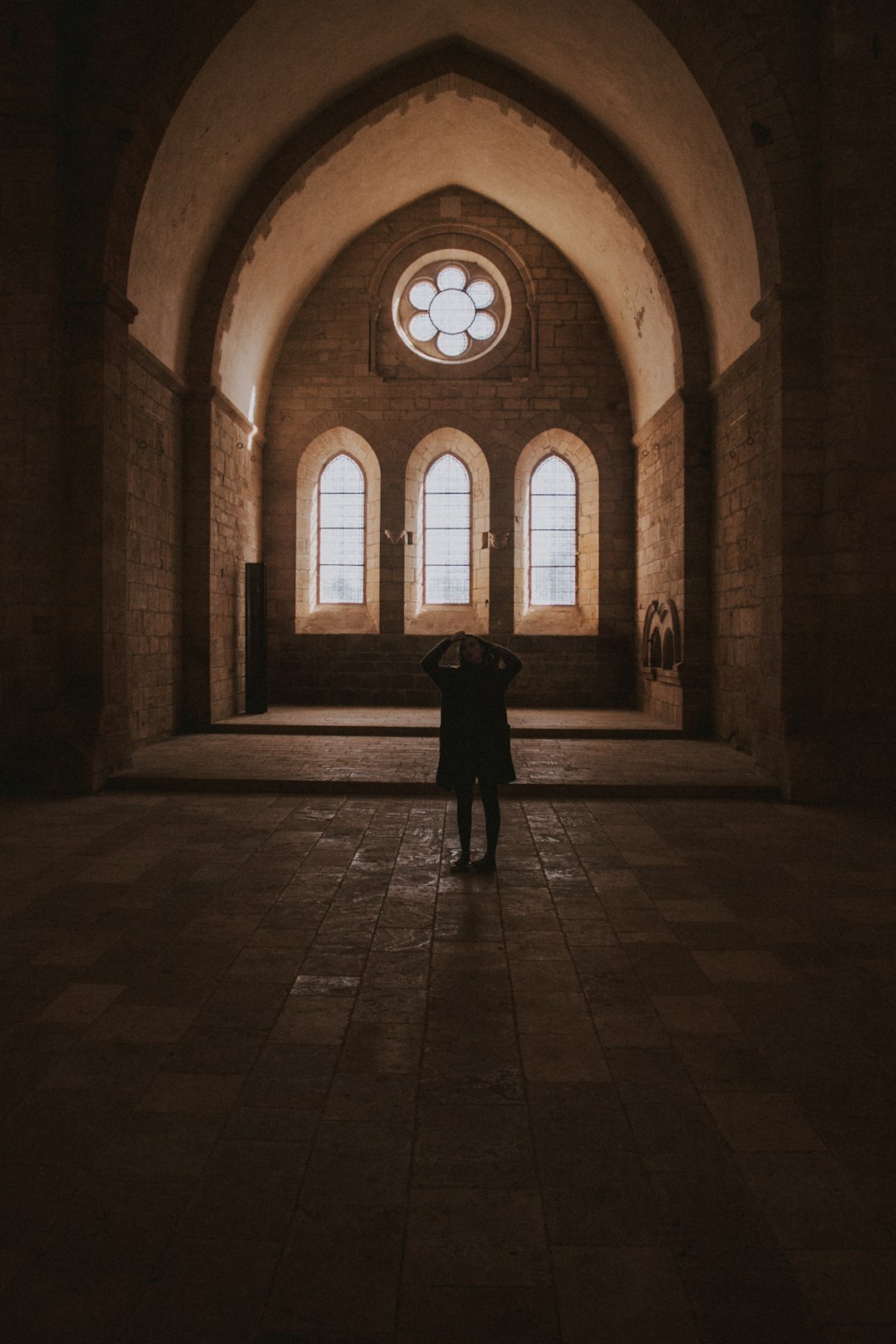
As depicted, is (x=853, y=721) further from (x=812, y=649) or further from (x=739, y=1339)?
(x=739, y=1339)

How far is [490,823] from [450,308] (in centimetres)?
1171

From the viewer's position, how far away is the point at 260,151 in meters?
11.0

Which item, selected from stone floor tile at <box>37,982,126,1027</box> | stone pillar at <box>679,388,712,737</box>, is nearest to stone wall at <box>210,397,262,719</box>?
stone pillar at <box>679,388,712,737</box>

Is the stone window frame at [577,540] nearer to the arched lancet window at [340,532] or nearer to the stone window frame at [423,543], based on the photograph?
the stone window frame at [423,543]

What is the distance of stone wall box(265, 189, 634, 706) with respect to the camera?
45.7 ft

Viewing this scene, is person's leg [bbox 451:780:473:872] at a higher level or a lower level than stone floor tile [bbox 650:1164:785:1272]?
higher

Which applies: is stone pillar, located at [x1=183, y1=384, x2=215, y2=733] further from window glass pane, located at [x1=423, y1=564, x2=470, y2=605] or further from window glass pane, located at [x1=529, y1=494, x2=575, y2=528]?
window glass pane, located at [x1=529, y1=494, x2=575, y2=528]

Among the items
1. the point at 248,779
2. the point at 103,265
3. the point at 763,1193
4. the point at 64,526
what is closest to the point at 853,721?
the point at 248,779

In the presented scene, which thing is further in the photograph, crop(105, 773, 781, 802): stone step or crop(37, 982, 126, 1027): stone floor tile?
crop(105, 773, 781, 802): stone step

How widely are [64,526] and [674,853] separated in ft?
19.4

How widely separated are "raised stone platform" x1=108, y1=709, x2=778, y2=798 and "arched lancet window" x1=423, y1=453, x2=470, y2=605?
3.19m

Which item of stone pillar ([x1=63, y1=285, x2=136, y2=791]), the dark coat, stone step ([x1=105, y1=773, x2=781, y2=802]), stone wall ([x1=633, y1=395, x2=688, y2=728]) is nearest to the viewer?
the dark coat

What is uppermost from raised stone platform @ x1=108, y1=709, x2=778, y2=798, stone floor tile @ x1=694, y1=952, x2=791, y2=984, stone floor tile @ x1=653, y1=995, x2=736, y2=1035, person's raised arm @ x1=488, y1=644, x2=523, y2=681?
person's raised arm @ x1=488, y1=644, x2=523, y2=681

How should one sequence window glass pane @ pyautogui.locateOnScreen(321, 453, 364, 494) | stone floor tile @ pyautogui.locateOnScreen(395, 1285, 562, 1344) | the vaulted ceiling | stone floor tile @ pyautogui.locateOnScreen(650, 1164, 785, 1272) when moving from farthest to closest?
window glass pane @ pyautogui.locateOnScreen(321, 453, 364, 494) → the vaulted ceiling → stone floor tile @ pyautogui.locateOnScreen(650, 1164, 785, 1272) → stone floor tile @ pyautogui.locateOnScreen(395, 1285, 562, 1344)
